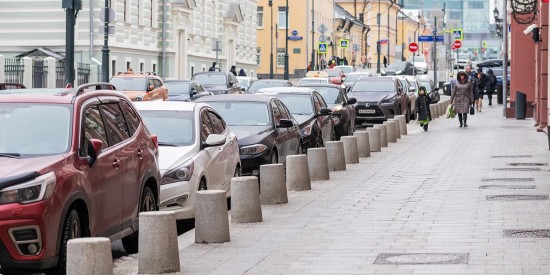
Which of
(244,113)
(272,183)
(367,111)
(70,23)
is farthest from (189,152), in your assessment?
(367,111)

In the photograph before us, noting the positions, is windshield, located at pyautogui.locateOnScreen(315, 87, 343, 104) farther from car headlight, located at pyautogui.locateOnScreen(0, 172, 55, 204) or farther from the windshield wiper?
car headlight, located at pyautogui.locateOnScreen(0, 172, 55, 204)

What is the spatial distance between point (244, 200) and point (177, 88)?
2735 centimetres

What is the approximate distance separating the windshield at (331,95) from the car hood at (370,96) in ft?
21.2

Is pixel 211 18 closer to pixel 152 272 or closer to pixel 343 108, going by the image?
pixel 343 108

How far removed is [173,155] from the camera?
14680 millimetres

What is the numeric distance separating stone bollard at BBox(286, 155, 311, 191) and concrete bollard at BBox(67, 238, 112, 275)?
9.07m

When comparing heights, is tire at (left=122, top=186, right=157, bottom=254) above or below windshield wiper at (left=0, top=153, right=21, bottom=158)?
below

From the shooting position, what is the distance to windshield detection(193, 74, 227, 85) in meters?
49.0

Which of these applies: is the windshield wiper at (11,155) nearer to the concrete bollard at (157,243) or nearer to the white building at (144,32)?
the concrete bollard at (157,243)

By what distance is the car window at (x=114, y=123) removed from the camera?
11.7 metres

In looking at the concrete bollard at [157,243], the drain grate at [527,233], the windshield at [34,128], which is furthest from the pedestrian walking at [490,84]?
the concrete bollard at [157,243]

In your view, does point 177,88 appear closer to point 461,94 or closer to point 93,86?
point 461,94

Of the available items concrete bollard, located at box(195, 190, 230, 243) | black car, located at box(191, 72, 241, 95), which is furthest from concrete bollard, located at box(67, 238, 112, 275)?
black car, located at box(191, 72, 241, 95)

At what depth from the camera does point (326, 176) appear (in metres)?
20.0
